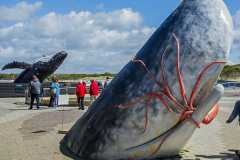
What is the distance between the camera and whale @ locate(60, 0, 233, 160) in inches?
290

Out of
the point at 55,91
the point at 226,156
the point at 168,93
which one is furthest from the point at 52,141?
the point at 55,91

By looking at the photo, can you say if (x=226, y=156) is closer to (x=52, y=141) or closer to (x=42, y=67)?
(x=52, y=141)

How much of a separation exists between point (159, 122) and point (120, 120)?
0.65 meters

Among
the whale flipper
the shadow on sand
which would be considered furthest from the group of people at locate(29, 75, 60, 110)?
the whale flipper

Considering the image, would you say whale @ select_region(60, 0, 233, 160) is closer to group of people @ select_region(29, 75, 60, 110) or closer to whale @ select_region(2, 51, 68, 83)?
group of people @ select_region(29, 75, 60, 110)

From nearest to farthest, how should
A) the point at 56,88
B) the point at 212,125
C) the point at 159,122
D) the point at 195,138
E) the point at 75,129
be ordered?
the point at 159,122 < the point at 75,129 < the point at 195,138 < the point at 212,125 < the point at 56,88

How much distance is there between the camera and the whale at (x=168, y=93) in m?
7.36

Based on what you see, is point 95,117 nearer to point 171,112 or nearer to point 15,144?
point 171,112

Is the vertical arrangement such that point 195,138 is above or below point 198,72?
below

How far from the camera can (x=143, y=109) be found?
291 inches

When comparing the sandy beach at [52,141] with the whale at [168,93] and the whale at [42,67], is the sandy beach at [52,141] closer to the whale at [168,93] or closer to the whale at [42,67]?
the whale at [168,93]

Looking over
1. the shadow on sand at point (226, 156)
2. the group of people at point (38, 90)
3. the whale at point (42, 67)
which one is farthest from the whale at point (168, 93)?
the whale at point (42, 67)

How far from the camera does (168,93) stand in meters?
7.39

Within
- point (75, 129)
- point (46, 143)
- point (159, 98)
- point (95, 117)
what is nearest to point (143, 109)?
point (159, 98)
